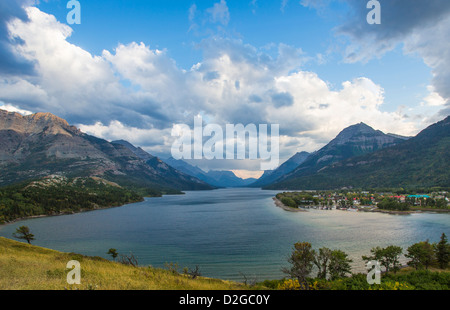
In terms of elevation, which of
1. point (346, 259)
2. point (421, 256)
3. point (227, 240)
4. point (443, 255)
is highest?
point (346, 259)

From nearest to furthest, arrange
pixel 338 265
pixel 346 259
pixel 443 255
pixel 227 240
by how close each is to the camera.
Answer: pixel 338 265
pixel 346 259
pixel 443 255
pixel 227 240

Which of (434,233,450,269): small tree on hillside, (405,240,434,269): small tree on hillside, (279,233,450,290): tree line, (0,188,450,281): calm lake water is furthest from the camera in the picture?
(0,188,450,281): calm lake water

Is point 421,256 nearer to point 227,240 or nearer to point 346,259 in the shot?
point 346,259

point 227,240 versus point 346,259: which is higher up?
point 346,259

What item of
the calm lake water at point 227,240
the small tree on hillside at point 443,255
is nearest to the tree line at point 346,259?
the small tree on hillside at point 443,255

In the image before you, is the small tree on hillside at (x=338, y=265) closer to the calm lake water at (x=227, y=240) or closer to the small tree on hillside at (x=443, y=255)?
the calm lake water at (x=227, y=240)

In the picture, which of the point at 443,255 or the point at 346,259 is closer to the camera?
the point at 346,259

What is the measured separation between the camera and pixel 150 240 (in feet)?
317

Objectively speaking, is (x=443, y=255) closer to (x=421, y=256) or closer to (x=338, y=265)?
(x=421, y=256)

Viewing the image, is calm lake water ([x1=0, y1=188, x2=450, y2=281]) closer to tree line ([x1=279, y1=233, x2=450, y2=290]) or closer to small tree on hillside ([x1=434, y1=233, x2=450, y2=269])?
tree line ([x1=279, y1=233, x2=450, y2=290])

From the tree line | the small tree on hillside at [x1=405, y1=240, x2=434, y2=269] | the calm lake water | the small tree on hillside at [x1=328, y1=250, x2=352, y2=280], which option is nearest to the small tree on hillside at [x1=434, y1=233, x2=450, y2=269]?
the tree line

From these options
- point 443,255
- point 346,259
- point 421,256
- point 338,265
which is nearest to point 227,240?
point 338,265

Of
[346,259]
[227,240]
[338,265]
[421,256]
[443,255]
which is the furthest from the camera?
[227,240]
